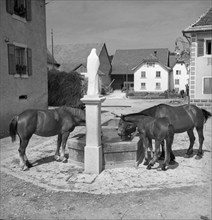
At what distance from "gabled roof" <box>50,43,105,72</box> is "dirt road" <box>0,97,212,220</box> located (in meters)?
41.8

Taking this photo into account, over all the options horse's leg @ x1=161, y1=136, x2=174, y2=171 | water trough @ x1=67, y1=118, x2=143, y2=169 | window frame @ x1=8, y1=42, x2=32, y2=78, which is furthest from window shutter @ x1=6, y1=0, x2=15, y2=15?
horse's leg @ x1=161, y1=136, x2=174, y2=171

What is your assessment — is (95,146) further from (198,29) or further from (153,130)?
(198,29)

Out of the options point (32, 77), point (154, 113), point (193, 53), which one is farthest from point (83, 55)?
point (154, 113)

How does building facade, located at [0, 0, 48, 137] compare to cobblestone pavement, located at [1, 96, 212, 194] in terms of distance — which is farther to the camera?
building facade, located at [0, 0, 48, 137]

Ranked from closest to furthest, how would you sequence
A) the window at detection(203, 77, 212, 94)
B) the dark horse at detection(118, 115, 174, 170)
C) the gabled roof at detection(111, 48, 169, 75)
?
the dark horse at detection(118, 115, 174, 170), the window at detection(203, 77, 212, 94), the gabled roof at detection(111, 48, 169, 75)

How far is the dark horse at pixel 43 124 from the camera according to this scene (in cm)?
692

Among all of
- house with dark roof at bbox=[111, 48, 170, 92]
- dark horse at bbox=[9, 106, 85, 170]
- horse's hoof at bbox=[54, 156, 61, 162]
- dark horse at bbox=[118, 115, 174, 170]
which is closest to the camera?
dark horse at bbox=[118, 115, 174, 170]

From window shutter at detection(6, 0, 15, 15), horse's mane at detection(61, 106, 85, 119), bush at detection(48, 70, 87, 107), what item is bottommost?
horse's mane at detection(61, 106, 85, 119)

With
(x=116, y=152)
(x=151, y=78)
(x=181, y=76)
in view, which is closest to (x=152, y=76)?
(x=151, y=78)

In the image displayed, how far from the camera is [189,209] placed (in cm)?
487

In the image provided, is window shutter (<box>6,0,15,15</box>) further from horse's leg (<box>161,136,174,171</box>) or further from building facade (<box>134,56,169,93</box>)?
building facade (<box>134,56,169,93</box>)

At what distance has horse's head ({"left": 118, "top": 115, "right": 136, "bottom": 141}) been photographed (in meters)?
7.12

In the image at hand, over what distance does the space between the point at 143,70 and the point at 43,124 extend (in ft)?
147

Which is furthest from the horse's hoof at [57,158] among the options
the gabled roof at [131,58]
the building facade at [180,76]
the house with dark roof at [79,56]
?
the gabled roof at [131,58]
